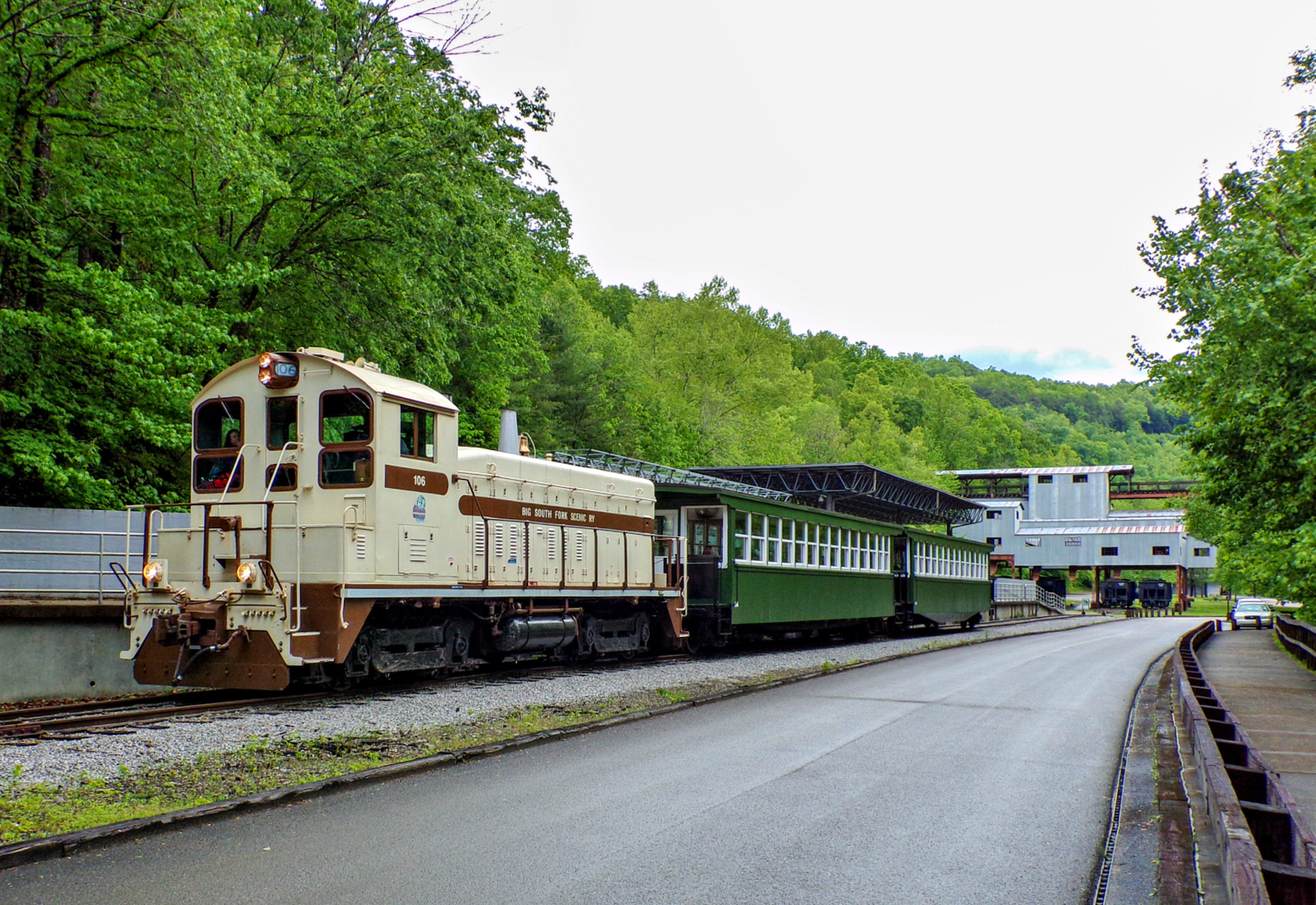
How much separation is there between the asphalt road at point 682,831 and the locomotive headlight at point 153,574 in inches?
217

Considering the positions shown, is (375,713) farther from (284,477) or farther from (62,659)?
(62,659)

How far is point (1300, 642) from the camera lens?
23.8 meters

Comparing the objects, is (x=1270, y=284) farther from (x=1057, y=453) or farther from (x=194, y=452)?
(x=1057, y=453)

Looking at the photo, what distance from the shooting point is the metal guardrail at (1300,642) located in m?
20.6

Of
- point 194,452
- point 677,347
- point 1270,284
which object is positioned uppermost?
point 677,347

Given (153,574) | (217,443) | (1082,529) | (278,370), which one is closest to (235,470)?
(217,443)

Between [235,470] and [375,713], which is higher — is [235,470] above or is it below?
above

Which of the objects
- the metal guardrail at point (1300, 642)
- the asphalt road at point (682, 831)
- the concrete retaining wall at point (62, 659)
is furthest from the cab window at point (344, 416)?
the metal guardrail at point (1300, 642)

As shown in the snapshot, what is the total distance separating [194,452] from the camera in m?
13.1

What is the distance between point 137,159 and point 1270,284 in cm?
1660

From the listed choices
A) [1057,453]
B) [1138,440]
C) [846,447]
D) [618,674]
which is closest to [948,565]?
[618,674]

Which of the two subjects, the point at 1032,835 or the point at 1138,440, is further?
the point at 1138,440

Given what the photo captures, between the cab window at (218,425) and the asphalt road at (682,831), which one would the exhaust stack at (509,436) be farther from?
the asphalt road at (682,831)

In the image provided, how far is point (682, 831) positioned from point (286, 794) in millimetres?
2747
